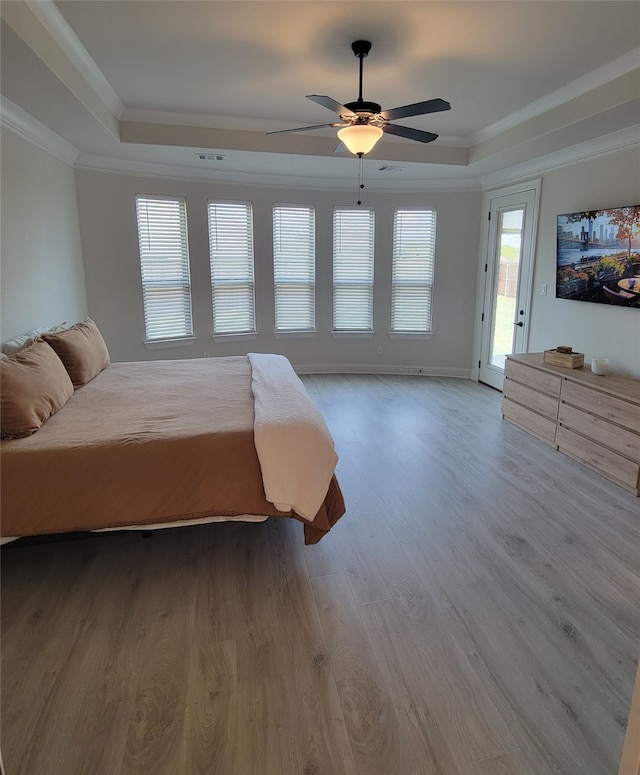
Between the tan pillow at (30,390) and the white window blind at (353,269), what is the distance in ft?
14.3

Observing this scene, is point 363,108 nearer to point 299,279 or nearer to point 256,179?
point 256,179

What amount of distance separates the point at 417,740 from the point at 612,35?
3.90 meters

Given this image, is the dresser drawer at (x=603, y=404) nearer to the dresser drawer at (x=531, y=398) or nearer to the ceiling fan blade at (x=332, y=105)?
the dresser drawer at (x=531, y=398)

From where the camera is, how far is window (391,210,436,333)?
641cm

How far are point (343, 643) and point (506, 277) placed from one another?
4993 millimetres

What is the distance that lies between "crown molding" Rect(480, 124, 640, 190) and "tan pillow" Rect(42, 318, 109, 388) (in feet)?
15.3

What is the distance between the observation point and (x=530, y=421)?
14.6ft

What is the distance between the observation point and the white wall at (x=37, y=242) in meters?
3.46

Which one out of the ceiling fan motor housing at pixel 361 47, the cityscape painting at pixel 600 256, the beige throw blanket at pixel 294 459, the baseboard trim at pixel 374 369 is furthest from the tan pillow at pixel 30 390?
the cityscape painting at pixel 600 256

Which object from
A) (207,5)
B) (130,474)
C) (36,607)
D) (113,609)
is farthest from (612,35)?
(36,607)

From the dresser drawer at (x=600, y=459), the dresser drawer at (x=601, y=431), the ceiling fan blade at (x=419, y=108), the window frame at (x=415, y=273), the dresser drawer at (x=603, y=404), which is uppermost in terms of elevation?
the ceiling fan blade at (x=419, y=108)

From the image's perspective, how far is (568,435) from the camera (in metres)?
3.93

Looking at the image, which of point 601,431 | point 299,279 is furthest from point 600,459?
point 299,279

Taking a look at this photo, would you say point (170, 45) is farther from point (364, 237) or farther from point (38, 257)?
point (364, 237)
